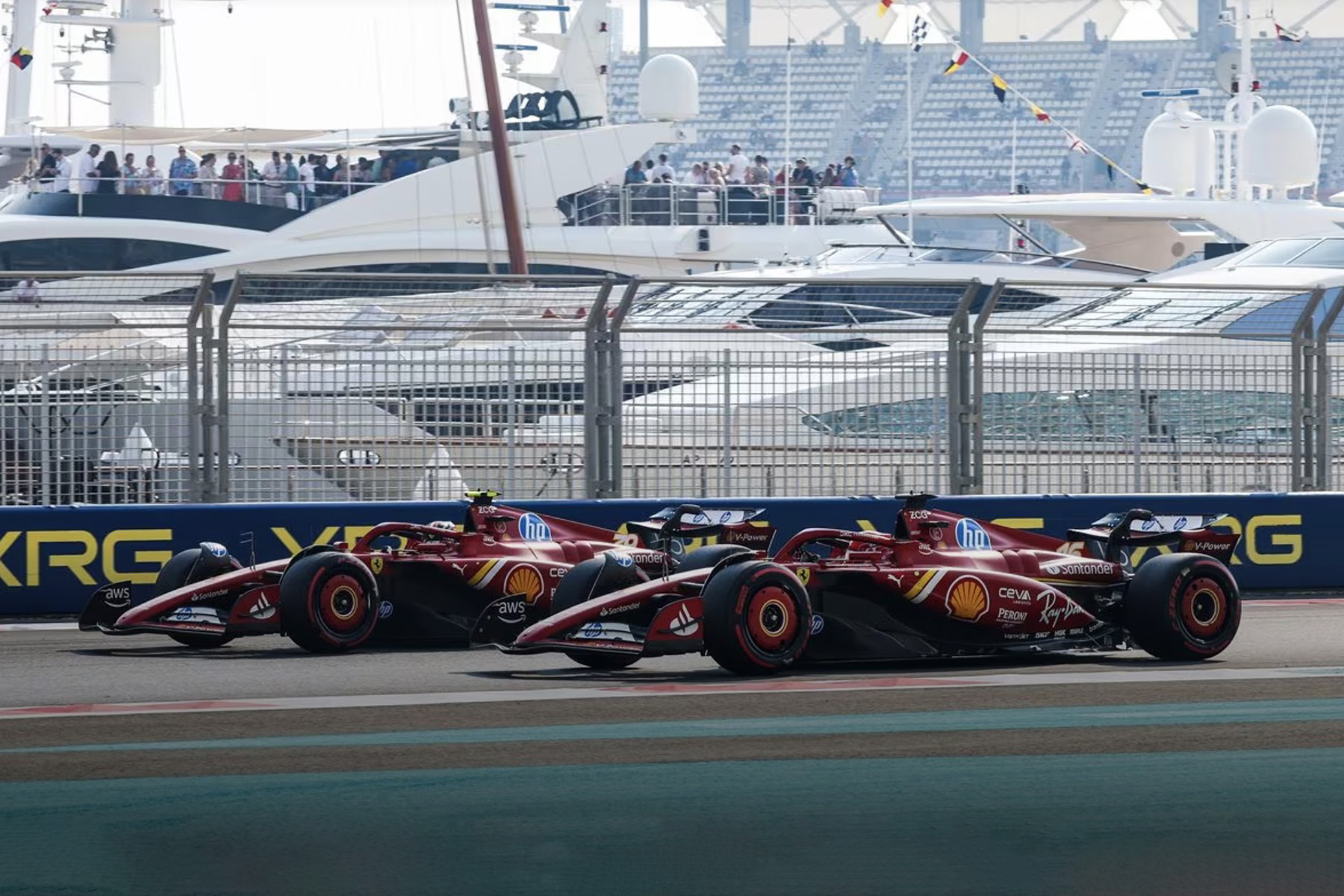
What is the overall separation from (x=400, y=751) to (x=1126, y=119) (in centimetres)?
11694

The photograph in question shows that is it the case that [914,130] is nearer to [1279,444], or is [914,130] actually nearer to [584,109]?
[584,109]

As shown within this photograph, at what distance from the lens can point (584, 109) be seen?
38.8 metres

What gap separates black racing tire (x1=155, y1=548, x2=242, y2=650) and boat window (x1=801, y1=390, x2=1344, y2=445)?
167 inches

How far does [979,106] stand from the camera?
120312mm

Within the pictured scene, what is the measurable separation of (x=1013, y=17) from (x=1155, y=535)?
131 m

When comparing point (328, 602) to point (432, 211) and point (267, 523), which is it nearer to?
point (267, 523)

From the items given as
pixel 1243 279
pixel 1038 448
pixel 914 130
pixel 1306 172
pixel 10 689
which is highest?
pixel 914 130

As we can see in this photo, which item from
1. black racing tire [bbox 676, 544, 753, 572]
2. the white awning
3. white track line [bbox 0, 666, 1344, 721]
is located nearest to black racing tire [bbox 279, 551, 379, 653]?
white track line [bbox 0, 666, 1344, 721]

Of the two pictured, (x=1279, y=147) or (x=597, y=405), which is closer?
(x=597, y=405)

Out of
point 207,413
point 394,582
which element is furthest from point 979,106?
point 394,582

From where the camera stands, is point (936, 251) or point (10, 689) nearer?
point (10, 689)

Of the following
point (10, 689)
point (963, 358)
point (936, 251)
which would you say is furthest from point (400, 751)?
point (936, 251)

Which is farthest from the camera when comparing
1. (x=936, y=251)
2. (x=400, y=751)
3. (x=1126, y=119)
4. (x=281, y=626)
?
(x=1126, y=119)

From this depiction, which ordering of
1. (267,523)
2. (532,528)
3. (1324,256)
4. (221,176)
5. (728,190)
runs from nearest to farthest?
(532,528) → (267,523) → (1324,256) → (221,176) → (728,190)
